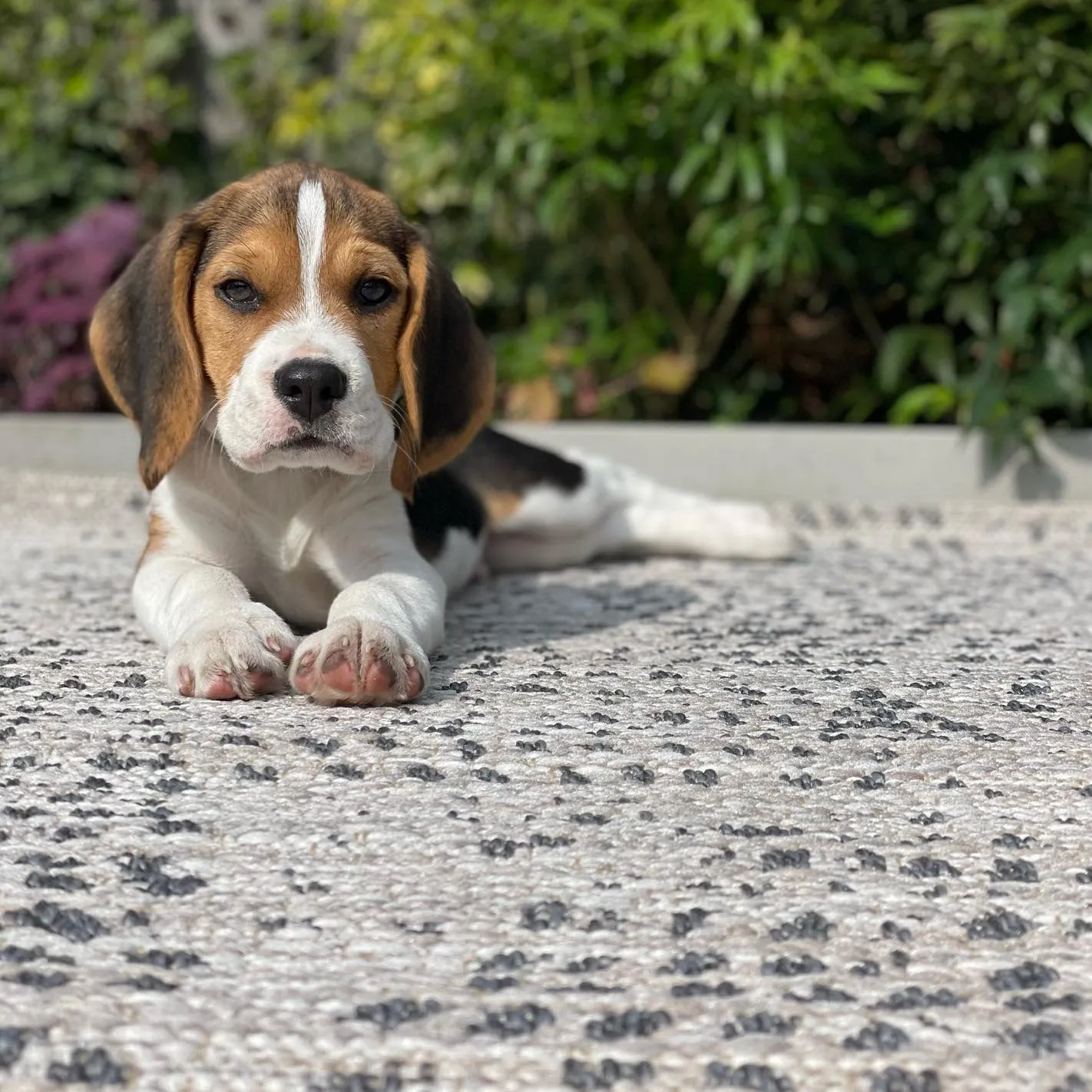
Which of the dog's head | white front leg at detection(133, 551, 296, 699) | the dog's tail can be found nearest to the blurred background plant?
the dog's tail

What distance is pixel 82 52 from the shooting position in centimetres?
764

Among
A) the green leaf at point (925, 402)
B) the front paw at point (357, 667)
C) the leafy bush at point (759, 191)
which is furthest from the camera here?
the green leaf at point (925, 402)

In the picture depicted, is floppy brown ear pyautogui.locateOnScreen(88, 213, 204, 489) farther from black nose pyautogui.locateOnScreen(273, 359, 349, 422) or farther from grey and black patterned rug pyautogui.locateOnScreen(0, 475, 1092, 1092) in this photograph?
grey and black patterned rug pyautogui.locateOnScreen(0, 475, 1092, 1092)

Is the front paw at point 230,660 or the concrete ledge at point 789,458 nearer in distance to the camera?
the front paw at point 230,660

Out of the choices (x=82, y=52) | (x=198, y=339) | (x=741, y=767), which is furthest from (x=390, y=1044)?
(x=82, y=52)

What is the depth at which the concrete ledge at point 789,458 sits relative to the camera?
5.70m

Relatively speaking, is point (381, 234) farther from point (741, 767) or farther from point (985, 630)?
point (985, 630)

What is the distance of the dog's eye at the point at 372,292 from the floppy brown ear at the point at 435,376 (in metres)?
0.08

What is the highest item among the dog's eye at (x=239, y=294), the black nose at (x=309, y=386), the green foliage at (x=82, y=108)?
the green foliage at (x=82, y=108)

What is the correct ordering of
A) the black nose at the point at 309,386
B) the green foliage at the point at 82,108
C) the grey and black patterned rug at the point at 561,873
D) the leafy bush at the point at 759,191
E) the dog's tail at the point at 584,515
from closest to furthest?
1. the grey and black patterned rug at the point at 561,873
2. the black nose at the point at 309,386
3. the dog's tail at the point at 584,515
4. the leafy bush at the point at 759,191
5. the green foliage at the point at 82,108

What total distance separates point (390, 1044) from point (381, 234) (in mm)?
1994

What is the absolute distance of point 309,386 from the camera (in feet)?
9.12

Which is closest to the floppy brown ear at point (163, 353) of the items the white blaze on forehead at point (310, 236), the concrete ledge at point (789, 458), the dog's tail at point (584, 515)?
the white blaze on forehead at point (310, 236)

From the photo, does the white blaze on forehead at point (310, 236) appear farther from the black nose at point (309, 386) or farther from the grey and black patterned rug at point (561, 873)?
the grey and black patterned rug at point (561, 873)
